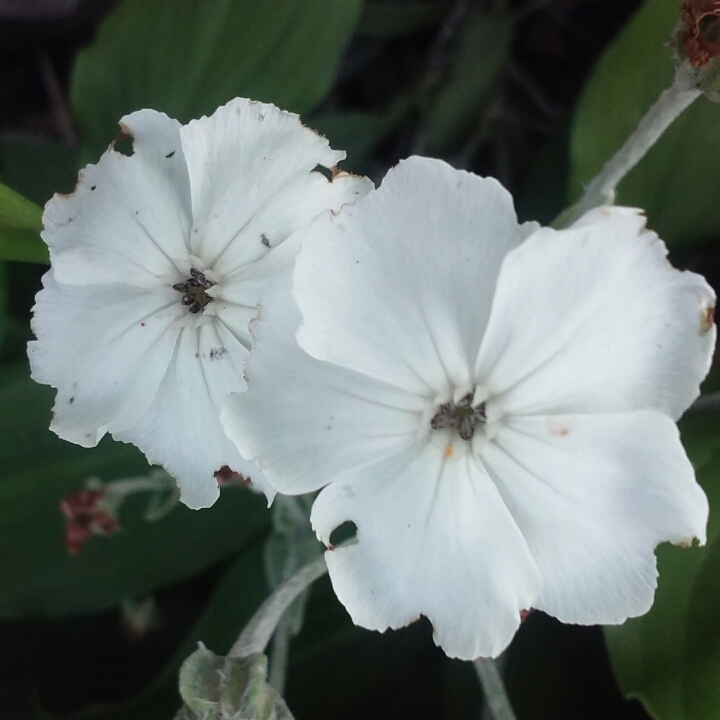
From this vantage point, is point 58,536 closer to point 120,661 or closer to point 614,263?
point 120,661

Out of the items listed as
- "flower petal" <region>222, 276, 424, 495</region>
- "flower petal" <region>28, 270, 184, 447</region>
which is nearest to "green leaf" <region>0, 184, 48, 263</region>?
"flower petal" <region>28, 270, 184, 447</region>

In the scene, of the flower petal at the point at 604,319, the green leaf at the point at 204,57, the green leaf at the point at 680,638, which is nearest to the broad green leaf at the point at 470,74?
the green leaf at the point at 204,57

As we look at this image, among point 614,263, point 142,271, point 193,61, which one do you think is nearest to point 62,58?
point 193,61

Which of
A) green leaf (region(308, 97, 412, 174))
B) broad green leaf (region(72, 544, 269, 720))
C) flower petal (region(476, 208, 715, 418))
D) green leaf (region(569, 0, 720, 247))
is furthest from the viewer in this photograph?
green leaf (region(308, 97, 412, 174))

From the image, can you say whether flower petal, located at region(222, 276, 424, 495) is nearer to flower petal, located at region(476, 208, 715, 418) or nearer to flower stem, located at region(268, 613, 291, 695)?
flower petal, located at region(476, 208, 715, 418)

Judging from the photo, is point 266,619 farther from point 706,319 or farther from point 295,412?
point 706,319
